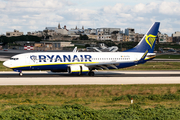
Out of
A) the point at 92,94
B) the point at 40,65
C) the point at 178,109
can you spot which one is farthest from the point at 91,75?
the point at 178,109

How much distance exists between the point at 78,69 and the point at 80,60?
2.55m

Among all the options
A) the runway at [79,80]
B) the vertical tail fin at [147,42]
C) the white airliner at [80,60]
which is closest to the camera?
the runway at [79,80]

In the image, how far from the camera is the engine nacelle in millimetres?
47750

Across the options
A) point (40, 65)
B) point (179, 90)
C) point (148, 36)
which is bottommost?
point (179, 90)

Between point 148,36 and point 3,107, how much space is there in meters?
39.9

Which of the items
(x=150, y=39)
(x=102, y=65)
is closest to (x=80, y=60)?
(x=102, y=65)

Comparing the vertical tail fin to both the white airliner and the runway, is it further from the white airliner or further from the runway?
the runway

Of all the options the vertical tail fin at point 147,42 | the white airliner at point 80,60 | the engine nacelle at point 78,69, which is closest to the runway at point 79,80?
the engine nacelle at point 78,69

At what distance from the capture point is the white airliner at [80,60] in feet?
155

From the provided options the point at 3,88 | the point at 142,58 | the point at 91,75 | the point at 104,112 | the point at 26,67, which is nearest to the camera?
the point at 104,112

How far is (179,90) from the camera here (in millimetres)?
35469

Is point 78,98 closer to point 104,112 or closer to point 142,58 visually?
point 104,112

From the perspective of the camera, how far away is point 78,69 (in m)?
48.0

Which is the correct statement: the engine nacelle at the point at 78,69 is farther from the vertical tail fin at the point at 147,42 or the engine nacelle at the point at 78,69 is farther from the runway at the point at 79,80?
the vertical tail fin at the point at 147,42
